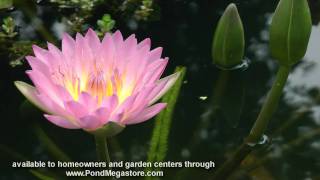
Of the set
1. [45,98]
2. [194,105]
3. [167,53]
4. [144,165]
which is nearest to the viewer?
[45,98]

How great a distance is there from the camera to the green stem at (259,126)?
1.36 metres

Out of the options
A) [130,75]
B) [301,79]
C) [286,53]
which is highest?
[130,75]

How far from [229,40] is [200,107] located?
0.75 ft

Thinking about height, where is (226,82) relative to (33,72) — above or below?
below

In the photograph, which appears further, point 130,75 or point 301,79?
point 301,79

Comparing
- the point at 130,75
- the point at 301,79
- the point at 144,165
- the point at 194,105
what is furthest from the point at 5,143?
the point at 301,79

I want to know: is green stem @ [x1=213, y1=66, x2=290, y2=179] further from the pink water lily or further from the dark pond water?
the pink water lily

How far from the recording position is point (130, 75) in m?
0.94

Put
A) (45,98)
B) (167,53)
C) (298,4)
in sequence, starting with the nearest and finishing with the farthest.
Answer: (45,98) < (298,4) < (167,53)

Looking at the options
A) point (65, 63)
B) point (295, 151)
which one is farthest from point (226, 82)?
point (65, 63)

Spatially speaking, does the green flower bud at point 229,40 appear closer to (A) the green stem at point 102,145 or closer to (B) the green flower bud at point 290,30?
(B) the green flower bud at point 290,30

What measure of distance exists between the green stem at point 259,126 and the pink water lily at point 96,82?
0.44 m

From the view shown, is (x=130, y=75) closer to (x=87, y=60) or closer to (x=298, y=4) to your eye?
(x=87, y=60)

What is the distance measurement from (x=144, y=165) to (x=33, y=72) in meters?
0.57
